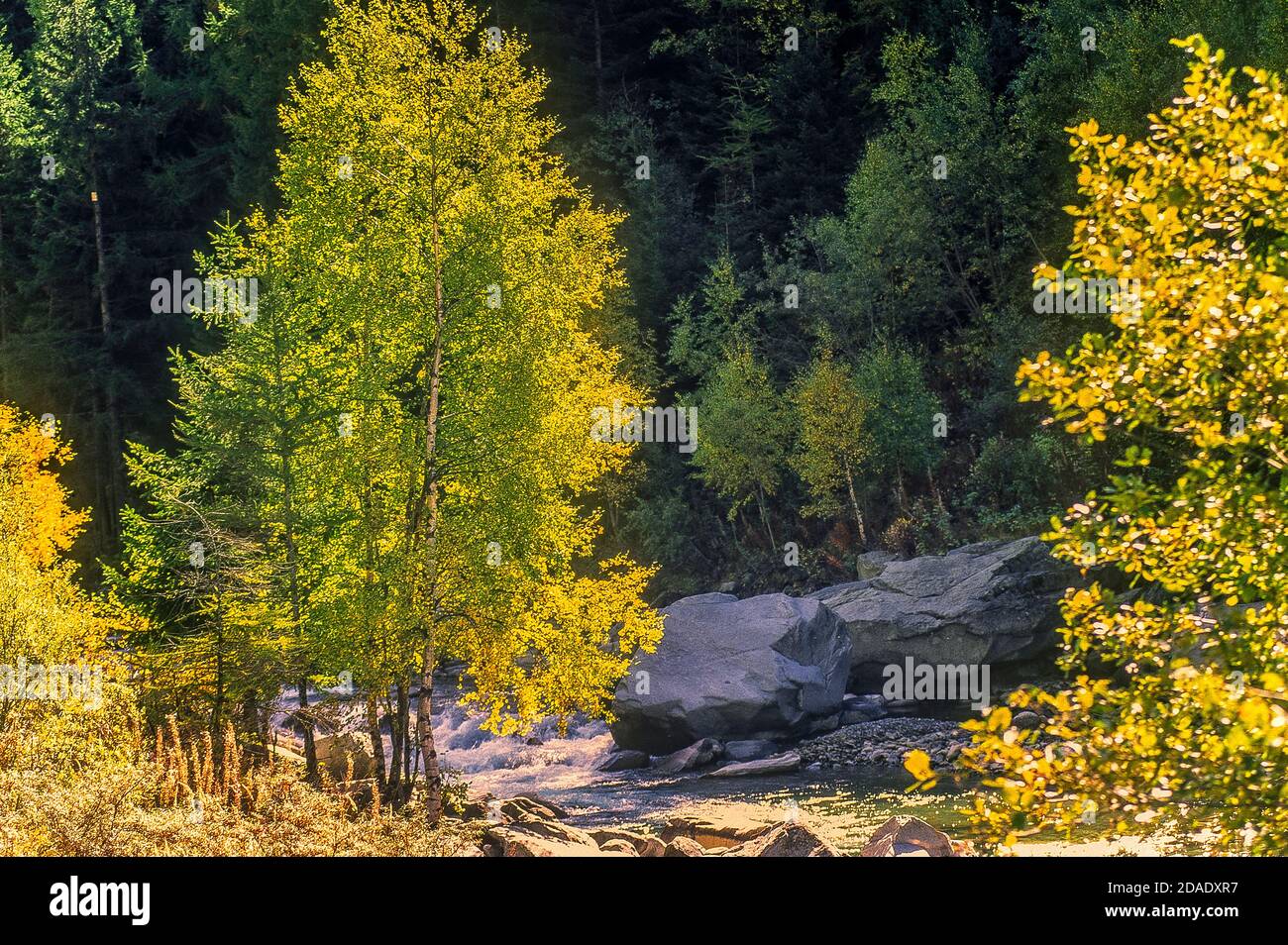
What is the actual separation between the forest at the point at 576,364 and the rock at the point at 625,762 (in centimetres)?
292

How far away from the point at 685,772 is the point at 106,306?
114ft

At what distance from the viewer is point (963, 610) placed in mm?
32562

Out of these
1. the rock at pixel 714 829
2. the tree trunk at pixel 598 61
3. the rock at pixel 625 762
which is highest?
the tree trunk at pixel 598 61

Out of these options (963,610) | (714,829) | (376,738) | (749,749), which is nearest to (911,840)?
(714,829)

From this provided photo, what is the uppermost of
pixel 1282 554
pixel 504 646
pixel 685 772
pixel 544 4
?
pixel 544 4

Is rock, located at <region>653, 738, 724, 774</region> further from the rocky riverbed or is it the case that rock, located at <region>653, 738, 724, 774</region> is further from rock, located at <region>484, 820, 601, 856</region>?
rock, located at <region>484, 820, 601, 856</region>

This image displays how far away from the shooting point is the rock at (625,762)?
3072 cm

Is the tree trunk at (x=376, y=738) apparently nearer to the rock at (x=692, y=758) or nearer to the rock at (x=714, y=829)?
the rock at (x=714, y=829)

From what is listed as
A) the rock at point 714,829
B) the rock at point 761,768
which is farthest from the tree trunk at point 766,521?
the rock at point 714,829

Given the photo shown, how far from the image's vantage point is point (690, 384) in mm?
49906

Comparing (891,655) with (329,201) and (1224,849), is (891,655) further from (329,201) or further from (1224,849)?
(1224,849)

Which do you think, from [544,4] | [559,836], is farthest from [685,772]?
[544,4]

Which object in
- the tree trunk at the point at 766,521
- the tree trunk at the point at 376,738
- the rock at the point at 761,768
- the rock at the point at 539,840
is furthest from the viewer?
the tree trunk at the point at 766,521

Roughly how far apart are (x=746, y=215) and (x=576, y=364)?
2828 centimetres
